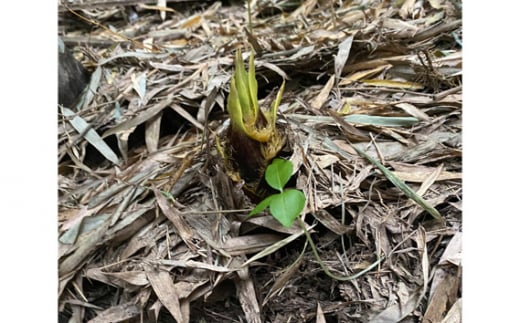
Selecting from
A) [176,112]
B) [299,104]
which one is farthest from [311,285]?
[176,112]

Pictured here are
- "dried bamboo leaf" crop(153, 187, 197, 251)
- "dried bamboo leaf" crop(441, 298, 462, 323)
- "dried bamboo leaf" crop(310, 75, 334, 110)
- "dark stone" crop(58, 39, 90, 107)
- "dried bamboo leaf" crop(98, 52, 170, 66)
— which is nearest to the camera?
"dried bamboo leaf" crop(441, 298, 462, 323)

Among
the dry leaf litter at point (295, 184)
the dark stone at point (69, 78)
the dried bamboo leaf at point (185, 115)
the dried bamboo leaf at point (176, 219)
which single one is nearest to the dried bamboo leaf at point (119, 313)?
the dry leaf litter at point (295, 184)

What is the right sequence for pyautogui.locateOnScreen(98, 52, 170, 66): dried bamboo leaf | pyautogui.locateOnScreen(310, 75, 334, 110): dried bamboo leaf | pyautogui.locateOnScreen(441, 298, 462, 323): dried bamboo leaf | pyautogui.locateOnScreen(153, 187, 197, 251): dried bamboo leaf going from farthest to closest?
1. pyautogui.locateOnScreen(98, 52, 170, 66): dried bamboo leaf
2. pyautogui.locateOnScreen(310, 75, 334, 110): dried bamboo leaf
3. pyautogui.locateOnScreen(153, 187, 197, 251): dried bamboo leaf
4. pyautogui.locateOnScreen(441, 298, 462, 323): dried bamboo leaf

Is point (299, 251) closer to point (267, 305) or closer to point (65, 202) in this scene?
point (267, 305)

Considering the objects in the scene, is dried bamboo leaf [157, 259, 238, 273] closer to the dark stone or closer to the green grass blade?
the green grass blade

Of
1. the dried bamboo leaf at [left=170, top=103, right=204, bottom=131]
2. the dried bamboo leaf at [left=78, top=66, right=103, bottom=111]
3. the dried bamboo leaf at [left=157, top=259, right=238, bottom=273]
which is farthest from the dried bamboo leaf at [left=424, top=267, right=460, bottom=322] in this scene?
the dried bamboo leaf at [left=78, top=66, right=103, bottom=111]

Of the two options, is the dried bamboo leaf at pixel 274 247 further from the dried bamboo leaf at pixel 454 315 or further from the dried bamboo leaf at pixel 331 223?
the dried bamboo leaf at pixel 454 315

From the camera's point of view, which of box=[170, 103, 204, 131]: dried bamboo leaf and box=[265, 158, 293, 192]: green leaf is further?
box=[170, 103, 204, 131]: dried bamboo leaf

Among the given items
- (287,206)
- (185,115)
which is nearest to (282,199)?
(287,206)
